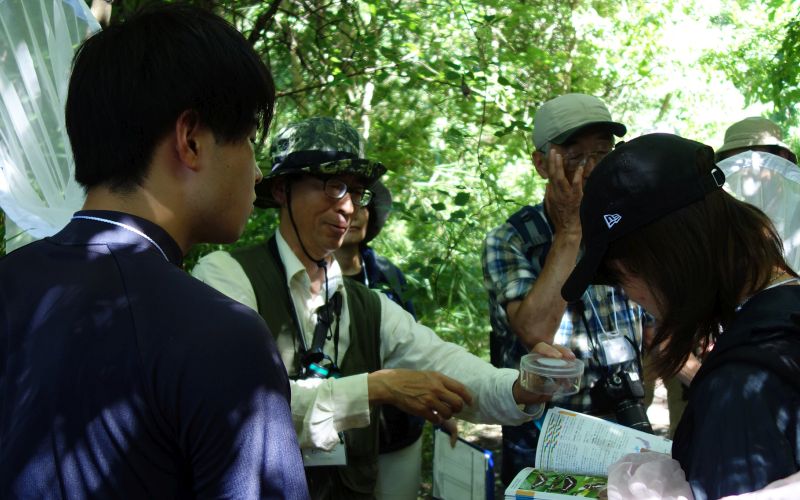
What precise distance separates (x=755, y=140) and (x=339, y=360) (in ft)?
9.01

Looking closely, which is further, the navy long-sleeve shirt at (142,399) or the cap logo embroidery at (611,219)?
the cap logo embroidery at (611,219)

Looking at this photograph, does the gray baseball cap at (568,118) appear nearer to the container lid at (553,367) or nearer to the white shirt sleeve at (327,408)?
the container lid at (553,367)

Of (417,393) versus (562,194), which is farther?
(562,194)

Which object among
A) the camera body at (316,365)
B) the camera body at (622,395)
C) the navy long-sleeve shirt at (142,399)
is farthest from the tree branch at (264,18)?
the navy long-sleeve shirt at (142,399)

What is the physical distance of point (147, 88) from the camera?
1233 mm

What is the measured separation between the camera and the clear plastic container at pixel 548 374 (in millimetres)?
2125

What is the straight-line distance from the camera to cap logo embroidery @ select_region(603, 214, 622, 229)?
4.86 ft

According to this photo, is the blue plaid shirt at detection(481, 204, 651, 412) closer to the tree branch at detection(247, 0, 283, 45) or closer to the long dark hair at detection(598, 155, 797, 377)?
the long dark hair at detection(598, 155, 797, 377)

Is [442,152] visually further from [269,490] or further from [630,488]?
[269,490]

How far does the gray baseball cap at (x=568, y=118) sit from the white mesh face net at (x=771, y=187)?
0.49 metres

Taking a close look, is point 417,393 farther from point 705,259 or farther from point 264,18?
point 264,18

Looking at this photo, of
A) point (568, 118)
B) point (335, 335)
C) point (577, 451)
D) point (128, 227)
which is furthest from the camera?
point (568, 118)

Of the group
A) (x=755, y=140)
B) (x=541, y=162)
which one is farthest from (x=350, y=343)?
(x=755, y=140)

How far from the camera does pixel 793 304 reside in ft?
4.45
